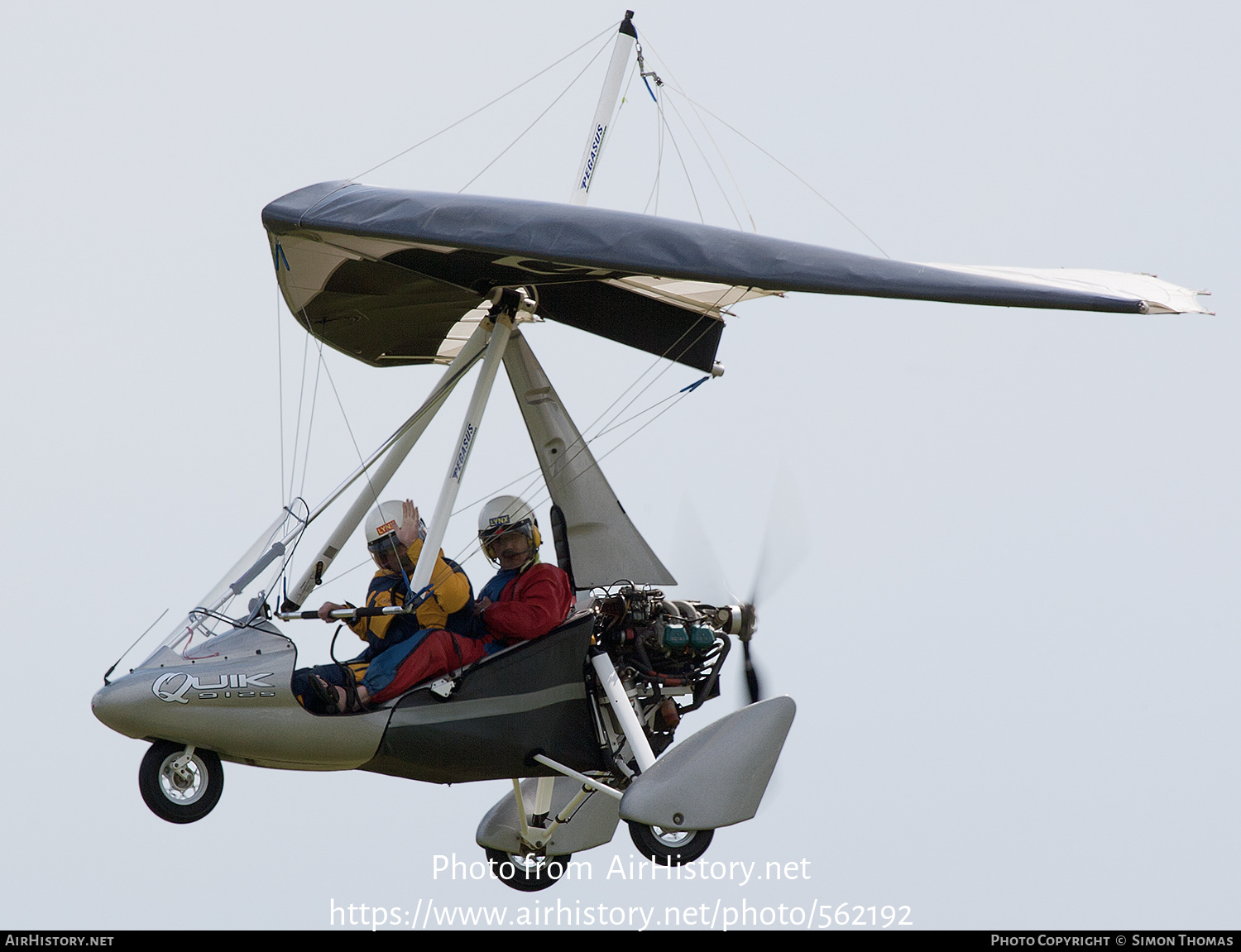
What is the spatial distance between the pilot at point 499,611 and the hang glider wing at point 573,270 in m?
1.53

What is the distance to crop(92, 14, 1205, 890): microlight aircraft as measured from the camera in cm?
938

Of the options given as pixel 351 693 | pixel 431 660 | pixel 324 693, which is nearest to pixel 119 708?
pixel 324 693

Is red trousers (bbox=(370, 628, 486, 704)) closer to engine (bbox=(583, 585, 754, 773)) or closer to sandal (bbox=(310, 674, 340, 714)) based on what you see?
sandal (bbox=(310, 674, 340, 714))

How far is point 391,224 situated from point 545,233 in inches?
33.2

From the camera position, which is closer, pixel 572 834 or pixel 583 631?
pixel 583 631

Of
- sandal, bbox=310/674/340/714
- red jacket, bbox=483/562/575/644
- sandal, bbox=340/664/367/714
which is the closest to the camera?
sandal, bbox=310/674/340/714

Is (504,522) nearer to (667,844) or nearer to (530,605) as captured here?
(530,605)

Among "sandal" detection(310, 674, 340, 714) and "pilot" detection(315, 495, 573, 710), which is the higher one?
"pilot" detection(315, 495, 573, 710)

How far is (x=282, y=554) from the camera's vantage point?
34.7ft

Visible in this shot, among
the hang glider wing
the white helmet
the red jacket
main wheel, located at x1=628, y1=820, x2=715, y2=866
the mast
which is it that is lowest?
main wheel, located at x1=628, y1=820, x2=715, y2=866

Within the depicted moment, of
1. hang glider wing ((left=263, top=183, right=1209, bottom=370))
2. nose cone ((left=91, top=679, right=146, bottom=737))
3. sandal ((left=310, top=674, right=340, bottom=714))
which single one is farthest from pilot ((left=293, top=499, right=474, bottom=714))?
hang glider wing ((left=263, top=183, right=1209, bottom=370))

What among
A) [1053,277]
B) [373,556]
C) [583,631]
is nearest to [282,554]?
[373,556]

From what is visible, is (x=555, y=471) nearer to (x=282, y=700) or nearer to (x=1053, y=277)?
(x=282, y=700)

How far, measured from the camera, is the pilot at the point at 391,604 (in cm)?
1011
